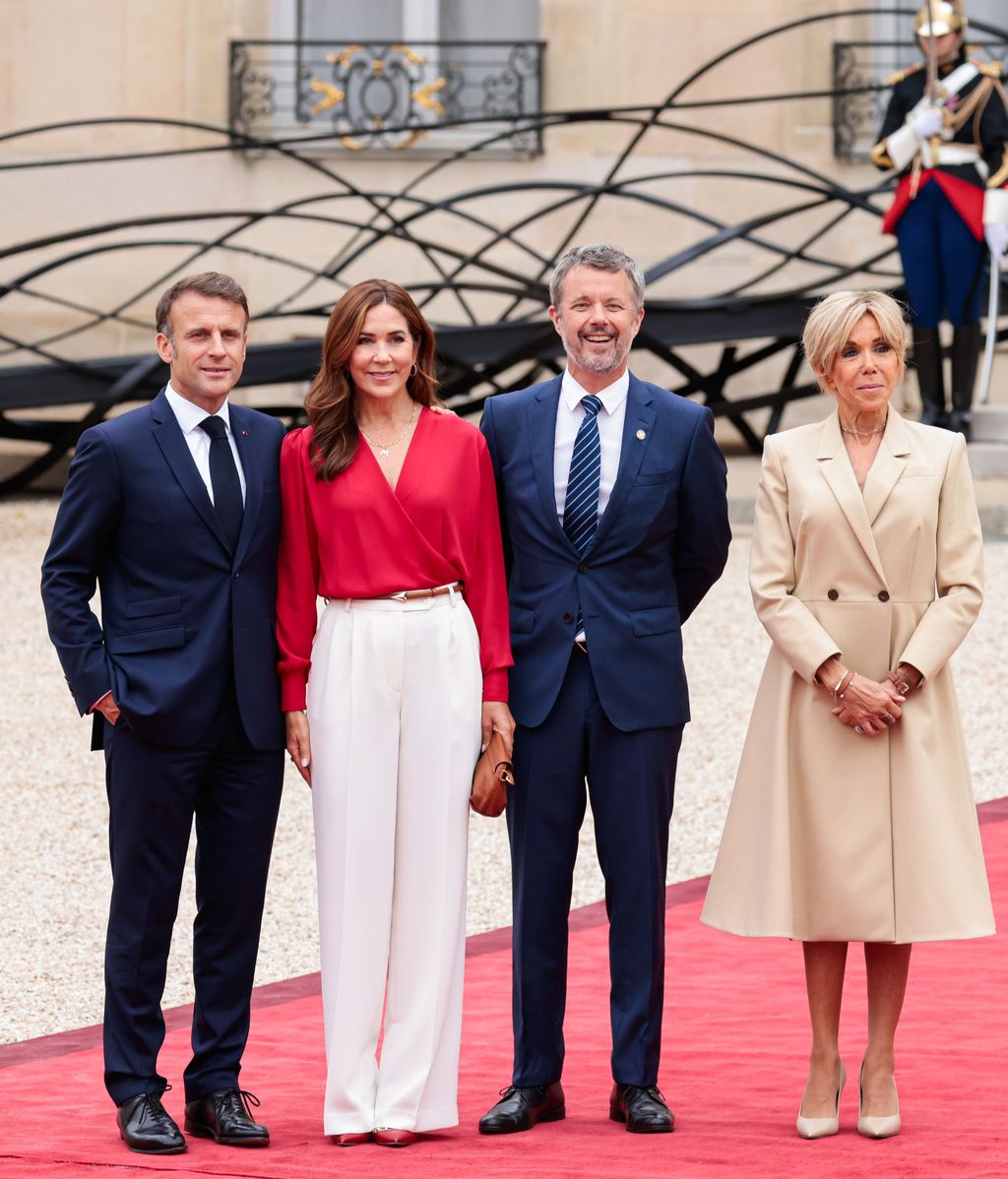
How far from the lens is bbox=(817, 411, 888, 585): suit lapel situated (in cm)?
367

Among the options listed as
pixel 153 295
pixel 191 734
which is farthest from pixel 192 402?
pixel 153 295

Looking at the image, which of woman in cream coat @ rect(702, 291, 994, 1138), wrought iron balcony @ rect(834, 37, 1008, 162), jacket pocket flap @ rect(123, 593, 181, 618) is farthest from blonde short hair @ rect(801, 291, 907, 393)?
wrought iron balcony @ rect(834, 37, 1008, 162)

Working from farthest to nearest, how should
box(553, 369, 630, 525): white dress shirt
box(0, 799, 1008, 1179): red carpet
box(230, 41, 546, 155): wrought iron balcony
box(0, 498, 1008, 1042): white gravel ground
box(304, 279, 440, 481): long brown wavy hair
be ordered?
box(230, 41, 546, 155): wrought iron balcony → box(0, 498, 1008, 1042): white gravel ground → box(553, 369, 630, 525): white dress shirt → box(304, 279, 440, 481): long brown wavy hair → box(0, 799, 1008, 1179): red carpet

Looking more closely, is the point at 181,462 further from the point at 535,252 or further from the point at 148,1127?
the point at 535,252

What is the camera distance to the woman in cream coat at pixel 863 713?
364 centimetres

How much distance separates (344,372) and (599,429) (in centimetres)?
47

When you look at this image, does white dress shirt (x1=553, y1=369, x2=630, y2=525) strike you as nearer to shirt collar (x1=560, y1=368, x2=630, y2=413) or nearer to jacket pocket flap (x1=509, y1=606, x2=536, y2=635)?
shirt collar (x1=560, y1=368, x2=630, y2=413)

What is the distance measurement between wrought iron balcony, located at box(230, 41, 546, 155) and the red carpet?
10056 mm

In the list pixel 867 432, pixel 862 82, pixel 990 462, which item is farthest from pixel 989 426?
pixel 867 432

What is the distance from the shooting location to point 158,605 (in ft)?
12.0

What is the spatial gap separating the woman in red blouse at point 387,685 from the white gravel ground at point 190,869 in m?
1.23

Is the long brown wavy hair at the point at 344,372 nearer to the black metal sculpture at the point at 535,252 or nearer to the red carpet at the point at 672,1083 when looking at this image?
the red carpet at the point at 672,1083

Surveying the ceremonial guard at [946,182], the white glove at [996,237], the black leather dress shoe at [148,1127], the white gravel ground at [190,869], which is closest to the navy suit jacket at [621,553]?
the black leather dress shoe at [148,1127]

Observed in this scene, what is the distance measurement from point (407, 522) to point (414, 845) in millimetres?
559
